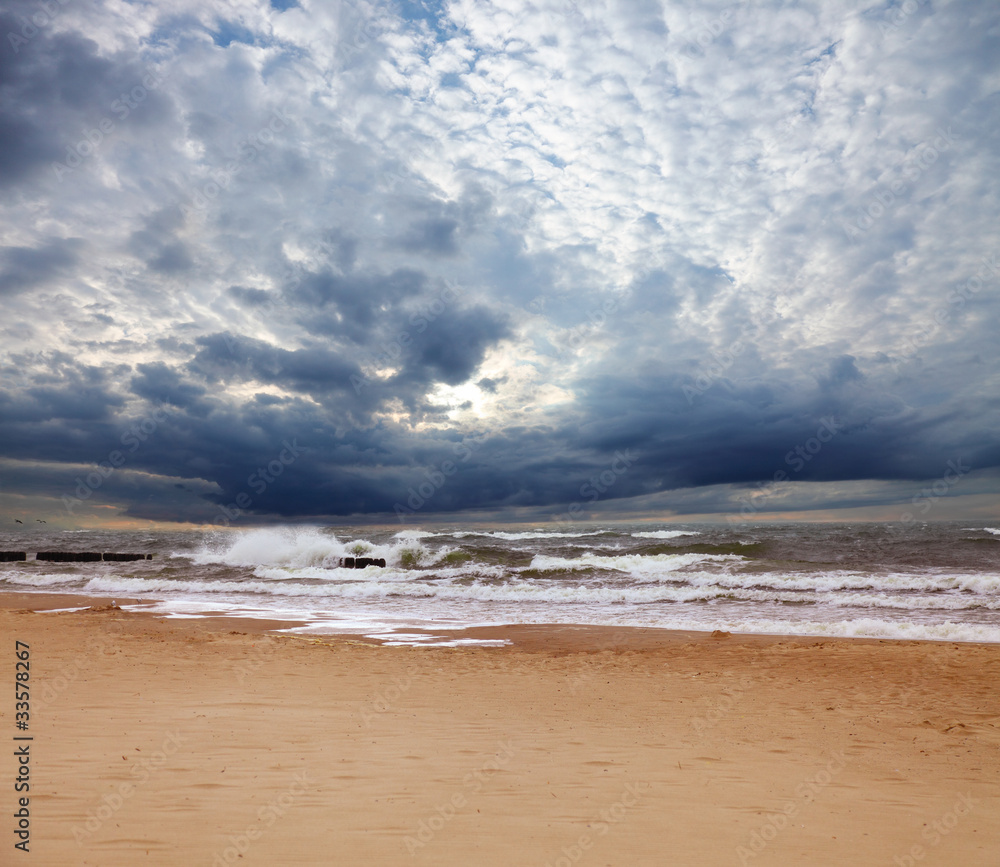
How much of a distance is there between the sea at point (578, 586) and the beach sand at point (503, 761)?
5054 mm

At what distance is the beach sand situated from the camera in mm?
4230

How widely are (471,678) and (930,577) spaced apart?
851 inches

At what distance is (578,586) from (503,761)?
2010cm

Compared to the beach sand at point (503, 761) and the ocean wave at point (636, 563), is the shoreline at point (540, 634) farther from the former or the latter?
the ocean wave at point (636, 563)

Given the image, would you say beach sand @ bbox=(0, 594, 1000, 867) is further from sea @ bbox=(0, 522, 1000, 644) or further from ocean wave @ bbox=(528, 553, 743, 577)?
ocean wave @ bbox=(528, 553, 743, 577)

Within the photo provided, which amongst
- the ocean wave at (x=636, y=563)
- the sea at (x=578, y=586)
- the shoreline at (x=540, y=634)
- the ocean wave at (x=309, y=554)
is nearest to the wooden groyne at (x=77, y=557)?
the sea at (x=578, y=586)

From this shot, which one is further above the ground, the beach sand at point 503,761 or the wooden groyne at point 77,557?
the wooden groyne at point 77,557

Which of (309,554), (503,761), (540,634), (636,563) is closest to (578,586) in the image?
(636,563)

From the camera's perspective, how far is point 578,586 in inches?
1000

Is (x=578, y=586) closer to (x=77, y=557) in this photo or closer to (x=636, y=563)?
(x=636, y=563)

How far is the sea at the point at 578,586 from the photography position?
1652 centimetres

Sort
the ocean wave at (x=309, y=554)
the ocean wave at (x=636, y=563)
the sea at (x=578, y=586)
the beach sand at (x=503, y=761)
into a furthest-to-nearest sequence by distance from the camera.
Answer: the ocean wave at (x=309, y=554), the ocean wave at (x=636, y=563), the sea at (x=578, y=586), the beach sand at (x=503, y=761)

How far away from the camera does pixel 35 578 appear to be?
2897 centimetres

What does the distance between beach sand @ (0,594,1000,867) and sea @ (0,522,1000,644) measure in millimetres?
5054
